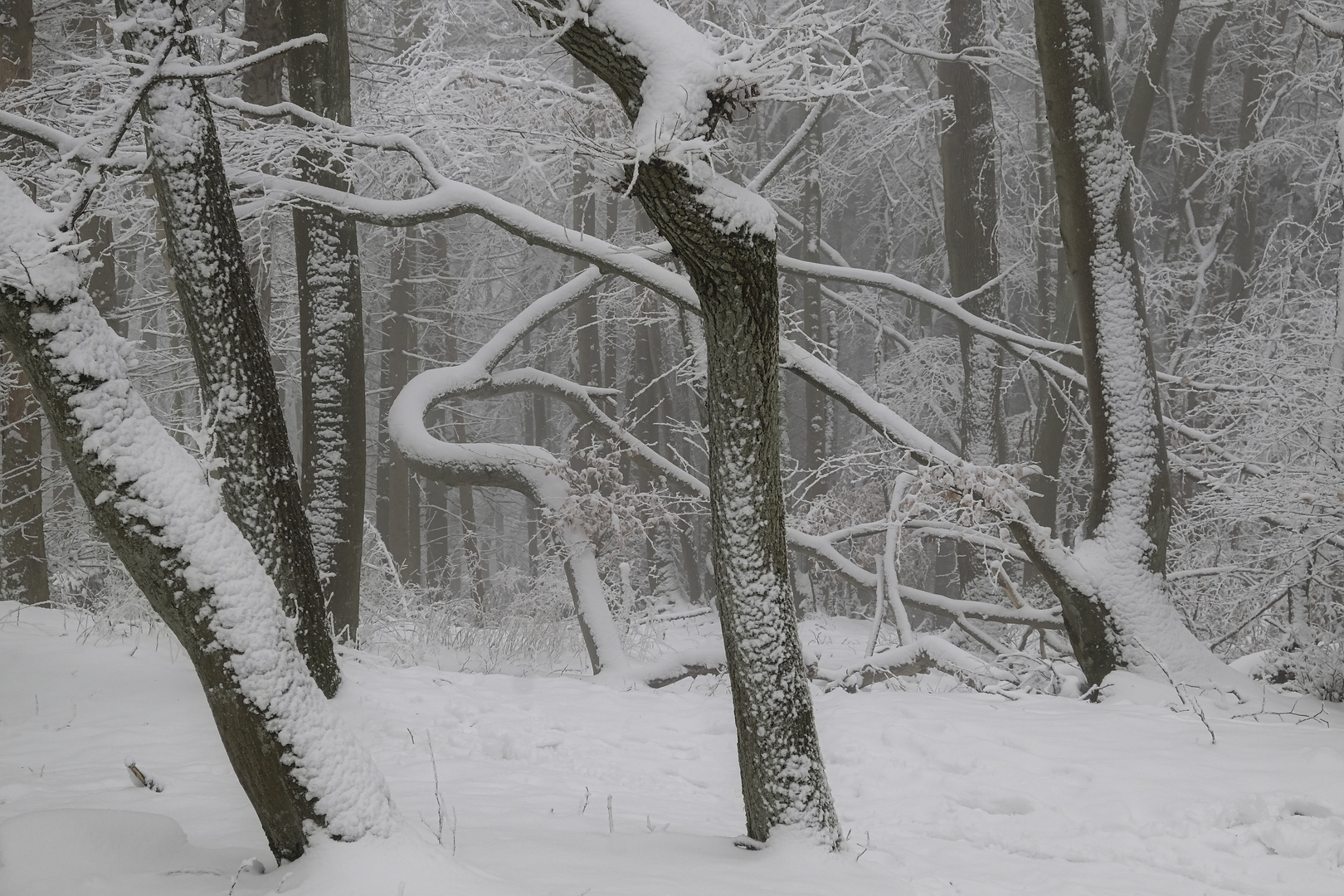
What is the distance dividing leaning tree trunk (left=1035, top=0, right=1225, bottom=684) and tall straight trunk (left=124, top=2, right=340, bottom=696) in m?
5.12

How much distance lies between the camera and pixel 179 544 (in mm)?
2980

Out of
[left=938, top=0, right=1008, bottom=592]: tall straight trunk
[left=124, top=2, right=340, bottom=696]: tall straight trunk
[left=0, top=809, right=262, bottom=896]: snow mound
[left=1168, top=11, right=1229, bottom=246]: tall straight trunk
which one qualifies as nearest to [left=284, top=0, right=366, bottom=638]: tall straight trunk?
[left=124, top=2, right=340, bottom=696]: tall straight trunk

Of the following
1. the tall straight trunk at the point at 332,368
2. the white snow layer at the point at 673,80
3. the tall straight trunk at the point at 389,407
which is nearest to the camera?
the white snow layer at the point at 673,80

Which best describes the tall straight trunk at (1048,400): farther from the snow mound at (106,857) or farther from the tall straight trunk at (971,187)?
the snow mound at (106,857)

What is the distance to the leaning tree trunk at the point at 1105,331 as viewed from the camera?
673 cm

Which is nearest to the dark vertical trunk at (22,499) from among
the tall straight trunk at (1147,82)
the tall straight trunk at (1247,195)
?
the tall straight trunk at (1147,82)

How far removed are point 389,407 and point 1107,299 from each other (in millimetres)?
15517

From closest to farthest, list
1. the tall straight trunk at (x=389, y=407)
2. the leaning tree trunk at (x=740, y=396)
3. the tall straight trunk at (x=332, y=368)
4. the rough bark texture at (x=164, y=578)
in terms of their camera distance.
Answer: the rough bark texture at (x=164, y=578), the leaning tree trunk at (x=740, y=396), the tall straight trunk at (x=332, y=368), the tall straight trunk at (x=389, y=407)

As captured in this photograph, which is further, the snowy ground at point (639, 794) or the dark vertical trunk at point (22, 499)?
the dark vertical trunk at point (22, 499)

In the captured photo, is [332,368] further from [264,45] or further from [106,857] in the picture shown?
[106,857]

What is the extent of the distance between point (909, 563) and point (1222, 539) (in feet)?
32.5

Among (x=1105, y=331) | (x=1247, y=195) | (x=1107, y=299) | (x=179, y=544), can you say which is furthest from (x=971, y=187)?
(x=179, y=544)

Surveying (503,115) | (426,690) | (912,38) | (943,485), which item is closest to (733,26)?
(912,38)

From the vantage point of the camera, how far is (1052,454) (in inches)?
496
